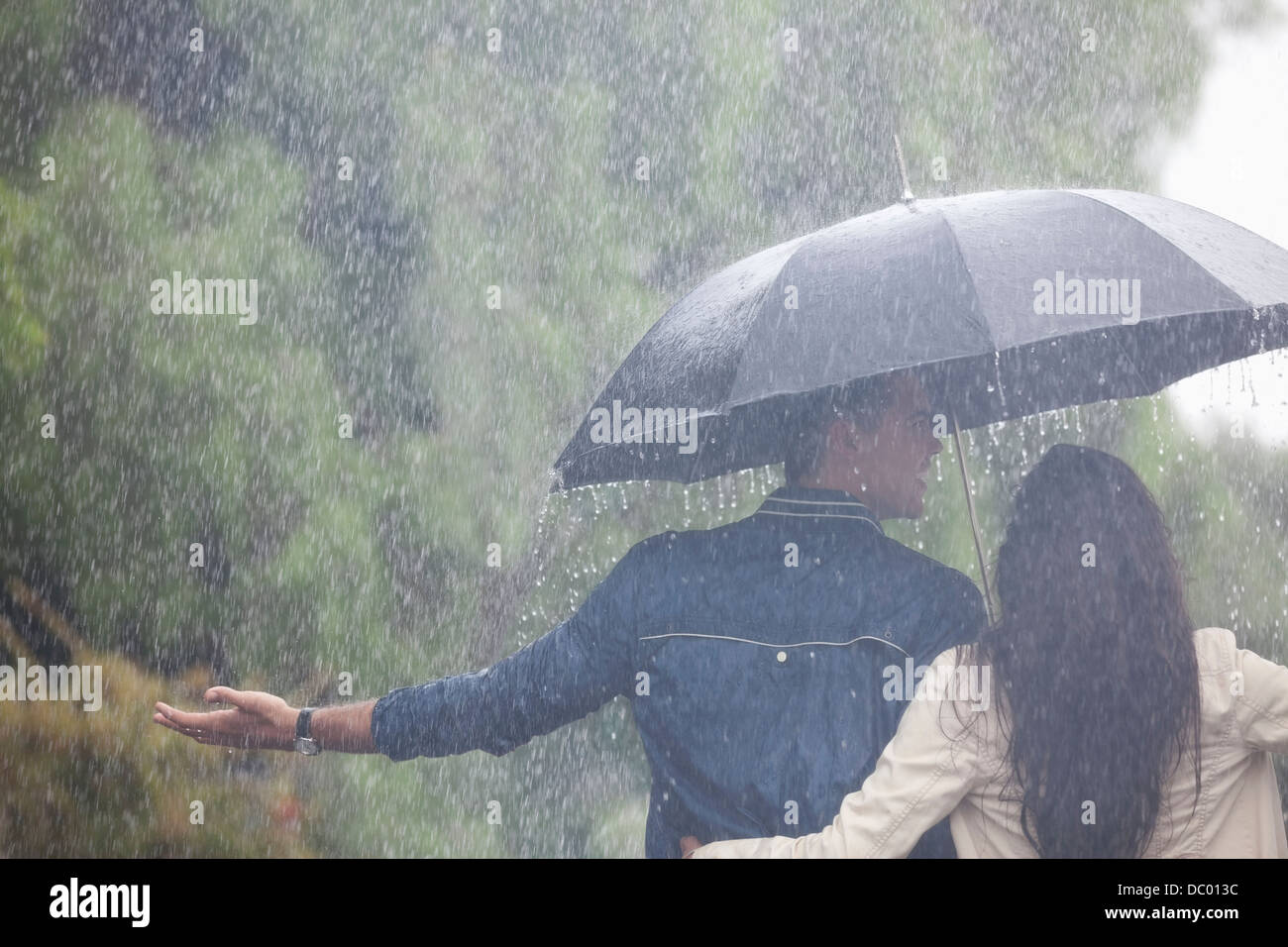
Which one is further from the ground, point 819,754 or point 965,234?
point 965,234

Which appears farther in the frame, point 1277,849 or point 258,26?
point 258,26

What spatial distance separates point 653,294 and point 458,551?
1343 mm

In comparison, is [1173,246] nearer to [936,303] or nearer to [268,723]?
[936,303]

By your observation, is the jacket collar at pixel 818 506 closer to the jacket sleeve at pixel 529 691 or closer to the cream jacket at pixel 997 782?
the jacket sleeve at pixel 529 691

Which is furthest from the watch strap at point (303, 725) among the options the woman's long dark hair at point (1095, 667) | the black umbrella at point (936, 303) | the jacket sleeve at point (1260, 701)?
the jacket sleeve at point (1260, 701)

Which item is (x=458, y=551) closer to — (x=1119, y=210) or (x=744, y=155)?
(x=744, y=155)

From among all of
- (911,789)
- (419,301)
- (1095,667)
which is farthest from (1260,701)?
(419,301)

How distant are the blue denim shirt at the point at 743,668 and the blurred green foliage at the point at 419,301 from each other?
9.86 ft

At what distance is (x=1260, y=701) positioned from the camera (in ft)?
7.39

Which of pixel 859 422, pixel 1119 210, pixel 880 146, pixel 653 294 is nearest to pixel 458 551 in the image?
pixel 653 294

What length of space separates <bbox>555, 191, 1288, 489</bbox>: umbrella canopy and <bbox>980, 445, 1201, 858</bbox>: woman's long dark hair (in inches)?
12.8

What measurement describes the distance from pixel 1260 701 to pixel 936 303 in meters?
0.88

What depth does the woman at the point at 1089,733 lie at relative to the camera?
232cm

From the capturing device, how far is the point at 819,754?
263 cm
